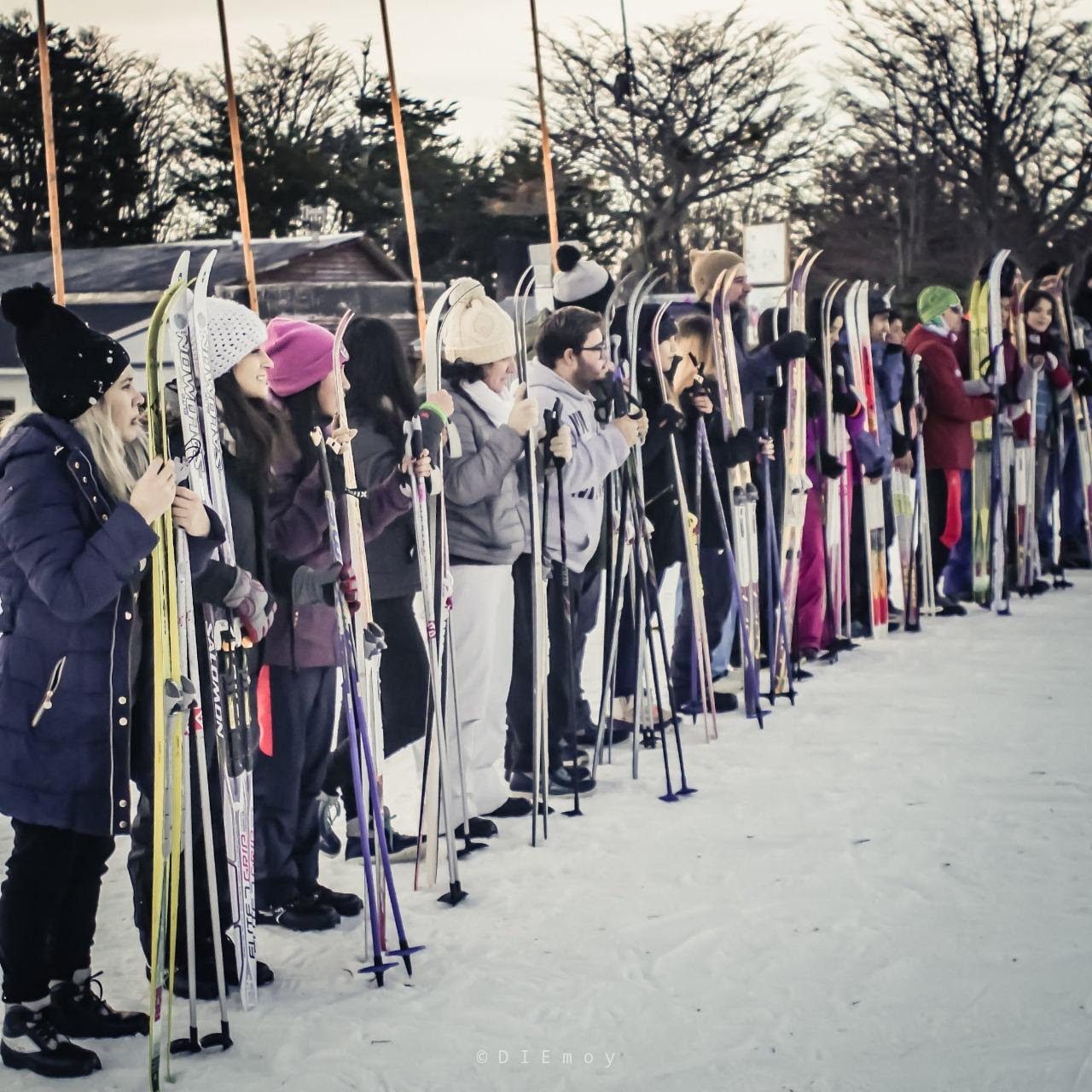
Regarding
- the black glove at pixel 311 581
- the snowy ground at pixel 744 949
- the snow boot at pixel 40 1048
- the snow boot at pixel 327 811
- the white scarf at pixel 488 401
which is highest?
the white scarf at pixel 488 401

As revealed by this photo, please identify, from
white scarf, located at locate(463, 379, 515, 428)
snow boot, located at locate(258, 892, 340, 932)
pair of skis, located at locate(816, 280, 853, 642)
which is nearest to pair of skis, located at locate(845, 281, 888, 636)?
pair of skis, located at locate(816, 280, 853, 642)

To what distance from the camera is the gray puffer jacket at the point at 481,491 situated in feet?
13.7

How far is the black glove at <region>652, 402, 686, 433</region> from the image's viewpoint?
5223mm

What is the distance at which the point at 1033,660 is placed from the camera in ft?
21.1

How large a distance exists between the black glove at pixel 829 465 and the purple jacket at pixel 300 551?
352 cm

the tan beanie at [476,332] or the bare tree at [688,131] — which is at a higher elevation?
the bare tree at [688,131]

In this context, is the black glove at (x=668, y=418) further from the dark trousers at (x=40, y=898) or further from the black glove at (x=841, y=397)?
the dark trousers at (x=40, y=898)

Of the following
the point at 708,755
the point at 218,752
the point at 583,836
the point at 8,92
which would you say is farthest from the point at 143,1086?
the point at 8,92

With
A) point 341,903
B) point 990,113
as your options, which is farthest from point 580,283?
point 990,113

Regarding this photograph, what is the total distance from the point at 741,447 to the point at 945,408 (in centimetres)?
240

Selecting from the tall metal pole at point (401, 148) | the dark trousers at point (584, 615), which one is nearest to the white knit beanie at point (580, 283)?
the tall metal pole at point (401, 148)

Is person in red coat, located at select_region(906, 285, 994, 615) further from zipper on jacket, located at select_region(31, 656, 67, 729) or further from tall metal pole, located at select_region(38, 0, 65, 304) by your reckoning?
zipper on jacket, located at select_region(31, 656, 67, 729)

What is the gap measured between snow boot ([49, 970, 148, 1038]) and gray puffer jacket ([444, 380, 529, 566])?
1775 mm

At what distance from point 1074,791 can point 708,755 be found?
4.19 feet
